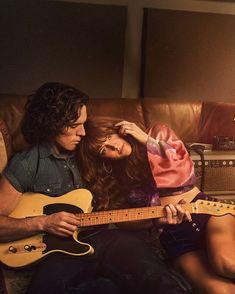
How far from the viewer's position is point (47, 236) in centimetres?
121

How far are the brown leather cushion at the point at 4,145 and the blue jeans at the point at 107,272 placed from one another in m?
0.36

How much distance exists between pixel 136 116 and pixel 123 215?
40 centimetres

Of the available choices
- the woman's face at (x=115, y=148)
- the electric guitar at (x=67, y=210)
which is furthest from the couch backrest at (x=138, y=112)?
the electric guitar at (x=67, y=210)

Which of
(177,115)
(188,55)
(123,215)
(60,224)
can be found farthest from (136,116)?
(188,55)

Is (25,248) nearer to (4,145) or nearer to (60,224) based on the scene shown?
(60,224)

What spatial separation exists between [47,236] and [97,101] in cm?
52

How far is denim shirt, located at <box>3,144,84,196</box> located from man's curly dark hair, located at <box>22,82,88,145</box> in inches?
1.9

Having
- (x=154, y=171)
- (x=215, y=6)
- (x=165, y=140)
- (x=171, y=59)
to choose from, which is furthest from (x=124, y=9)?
(x=154, y=171)

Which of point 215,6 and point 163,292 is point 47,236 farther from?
point 215,6

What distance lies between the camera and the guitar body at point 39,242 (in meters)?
1.20

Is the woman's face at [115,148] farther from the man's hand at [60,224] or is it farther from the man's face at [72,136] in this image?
the man's hand at [60,224]

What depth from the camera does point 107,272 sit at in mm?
1235

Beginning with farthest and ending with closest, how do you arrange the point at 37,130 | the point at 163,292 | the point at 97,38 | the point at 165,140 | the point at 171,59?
the point at 171,59 < the point at 97,38 < the point at 165,140 < the point at 37,130 < the point at 163,292

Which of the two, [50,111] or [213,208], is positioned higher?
[50,111]
